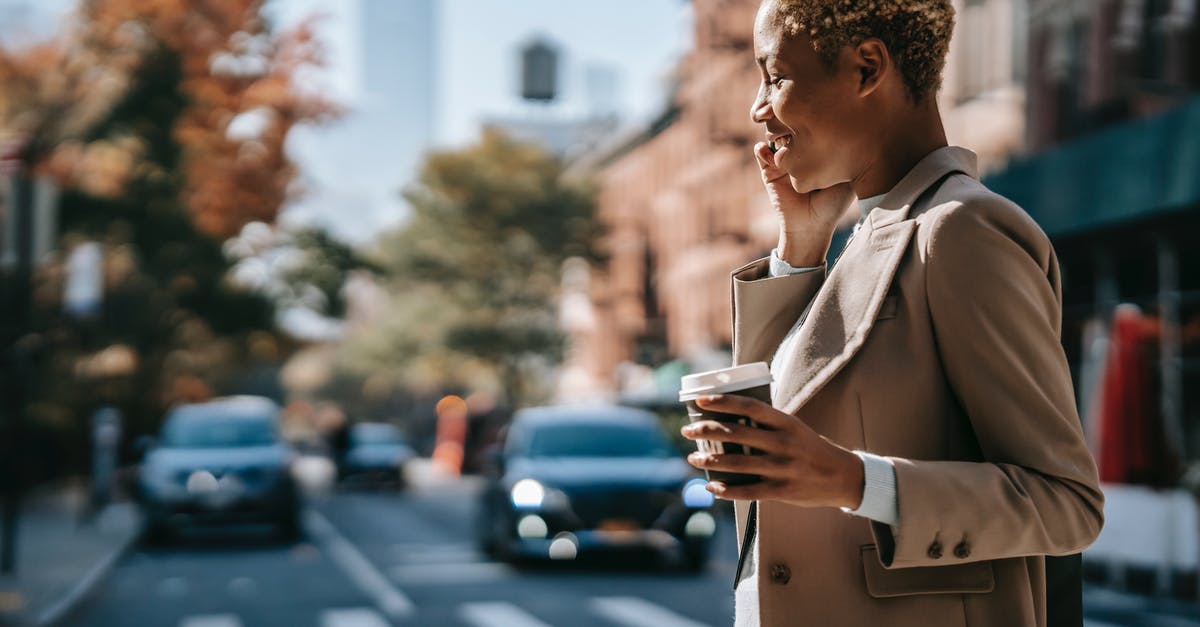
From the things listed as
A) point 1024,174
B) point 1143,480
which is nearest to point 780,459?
point 1143,480

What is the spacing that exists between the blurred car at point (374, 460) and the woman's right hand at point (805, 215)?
3684 cm

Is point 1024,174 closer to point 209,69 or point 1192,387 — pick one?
point 1192,387

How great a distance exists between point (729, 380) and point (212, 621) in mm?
10665

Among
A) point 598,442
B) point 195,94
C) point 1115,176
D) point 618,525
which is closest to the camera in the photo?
point 618,525

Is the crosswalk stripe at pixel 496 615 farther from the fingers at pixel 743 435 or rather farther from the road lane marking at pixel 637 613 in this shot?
the fingers at pixel 743 435

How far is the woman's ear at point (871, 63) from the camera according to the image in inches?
80.4

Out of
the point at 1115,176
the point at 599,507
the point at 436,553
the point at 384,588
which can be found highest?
the point at 1115,176

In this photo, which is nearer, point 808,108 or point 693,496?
point 808,108

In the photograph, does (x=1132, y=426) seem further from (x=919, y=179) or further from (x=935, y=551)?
(x=935, y=551)

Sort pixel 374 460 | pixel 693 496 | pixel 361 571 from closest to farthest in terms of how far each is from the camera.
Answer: pixel 693 496 → pixel 361 571 → pixel 374 460

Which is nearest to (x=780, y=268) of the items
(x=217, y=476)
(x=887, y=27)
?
(x=887, y=27)

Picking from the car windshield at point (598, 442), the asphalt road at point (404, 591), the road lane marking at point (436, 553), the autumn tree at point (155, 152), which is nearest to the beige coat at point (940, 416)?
the asphalt road at point (404, 591)

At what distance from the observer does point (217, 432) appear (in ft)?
67.0

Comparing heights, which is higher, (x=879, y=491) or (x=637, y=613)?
(x=879, y=491)
